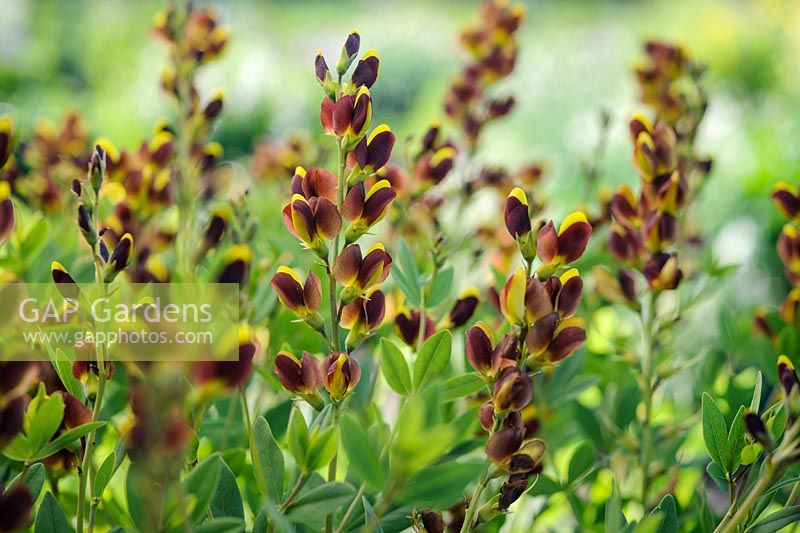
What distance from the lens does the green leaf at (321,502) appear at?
0.41m

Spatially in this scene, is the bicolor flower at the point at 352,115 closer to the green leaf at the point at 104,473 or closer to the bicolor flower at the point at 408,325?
the bicolor flower at the point at 408,325

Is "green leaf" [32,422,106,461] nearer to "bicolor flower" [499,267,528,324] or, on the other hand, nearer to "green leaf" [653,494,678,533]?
"bicolor flower" [499,267,528,324]

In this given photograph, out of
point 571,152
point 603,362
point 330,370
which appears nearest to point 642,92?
point 603,362

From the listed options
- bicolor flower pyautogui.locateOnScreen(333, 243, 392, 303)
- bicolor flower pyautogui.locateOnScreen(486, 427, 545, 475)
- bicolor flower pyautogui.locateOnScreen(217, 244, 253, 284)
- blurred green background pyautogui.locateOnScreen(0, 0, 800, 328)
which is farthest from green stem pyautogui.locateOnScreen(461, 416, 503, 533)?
blurred green background pyautogui.locateOnScreen(0, 0, 800, 328)

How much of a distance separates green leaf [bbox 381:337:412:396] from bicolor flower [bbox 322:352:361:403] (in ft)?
0.08

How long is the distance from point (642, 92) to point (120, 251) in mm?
718

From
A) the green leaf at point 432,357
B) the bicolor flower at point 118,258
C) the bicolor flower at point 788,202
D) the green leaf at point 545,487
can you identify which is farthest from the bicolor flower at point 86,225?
the bicolor flower at point 788,202

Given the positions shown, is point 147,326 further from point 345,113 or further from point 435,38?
point 435,38

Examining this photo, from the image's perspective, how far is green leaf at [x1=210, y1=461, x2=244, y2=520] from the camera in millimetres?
477

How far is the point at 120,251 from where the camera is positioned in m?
0.49

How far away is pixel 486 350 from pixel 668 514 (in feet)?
0.56

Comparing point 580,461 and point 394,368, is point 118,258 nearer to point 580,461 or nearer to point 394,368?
point 394,368

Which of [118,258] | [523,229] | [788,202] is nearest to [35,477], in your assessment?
[118,258]

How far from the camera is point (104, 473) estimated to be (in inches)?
18.6
